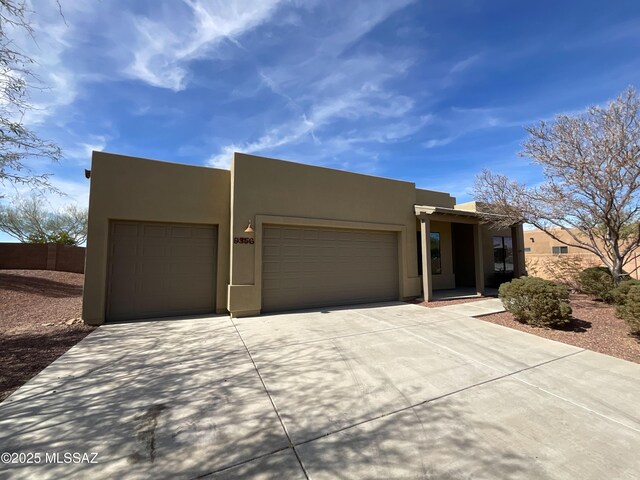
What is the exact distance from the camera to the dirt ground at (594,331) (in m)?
5.46

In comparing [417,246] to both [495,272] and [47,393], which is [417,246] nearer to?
[495,272]

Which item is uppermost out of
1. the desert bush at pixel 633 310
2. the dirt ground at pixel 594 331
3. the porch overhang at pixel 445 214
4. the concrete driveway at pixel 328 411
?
the porch overhang at pixel 445 214

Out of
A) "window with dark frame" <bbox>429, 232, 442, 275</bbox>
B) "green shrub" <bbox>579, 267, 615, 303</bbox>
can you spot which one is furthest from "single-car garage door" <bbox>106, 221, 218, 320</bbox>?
"green shrub" <bbox>579, 267, 615, 303</bbox>

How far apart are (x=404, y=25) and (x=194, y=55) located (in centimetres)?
543

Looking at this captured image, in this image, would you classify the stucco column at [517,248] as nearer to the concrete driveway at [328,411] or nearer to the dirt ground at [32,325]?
the concrete driveway at [328,411]

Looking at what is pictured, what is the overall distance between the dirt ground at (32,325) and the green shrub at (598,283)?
14.1m

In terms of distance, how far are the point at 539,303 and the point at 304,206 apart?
21.4 ft

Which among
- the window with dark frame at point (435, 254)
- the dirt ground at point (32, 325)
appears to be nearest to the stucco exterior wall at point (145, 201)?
the dirt ground at point (32, 325)

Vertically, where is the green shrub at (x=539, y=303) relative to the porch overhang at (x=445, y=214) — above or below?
below

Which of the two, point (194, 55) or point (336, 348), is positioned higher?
point (194, 55)

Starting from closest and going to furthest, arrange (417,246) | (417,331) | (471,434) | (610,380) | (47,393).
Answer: (471,434), (47,393), (610,380), (417,331), (417,246)

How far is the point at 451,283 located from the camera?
43.4ft

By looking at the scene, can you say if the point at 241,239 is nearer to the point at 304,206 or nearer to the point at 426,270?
the point at 304,206

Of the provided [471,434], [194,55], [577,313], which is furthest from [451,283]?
[194,55]
